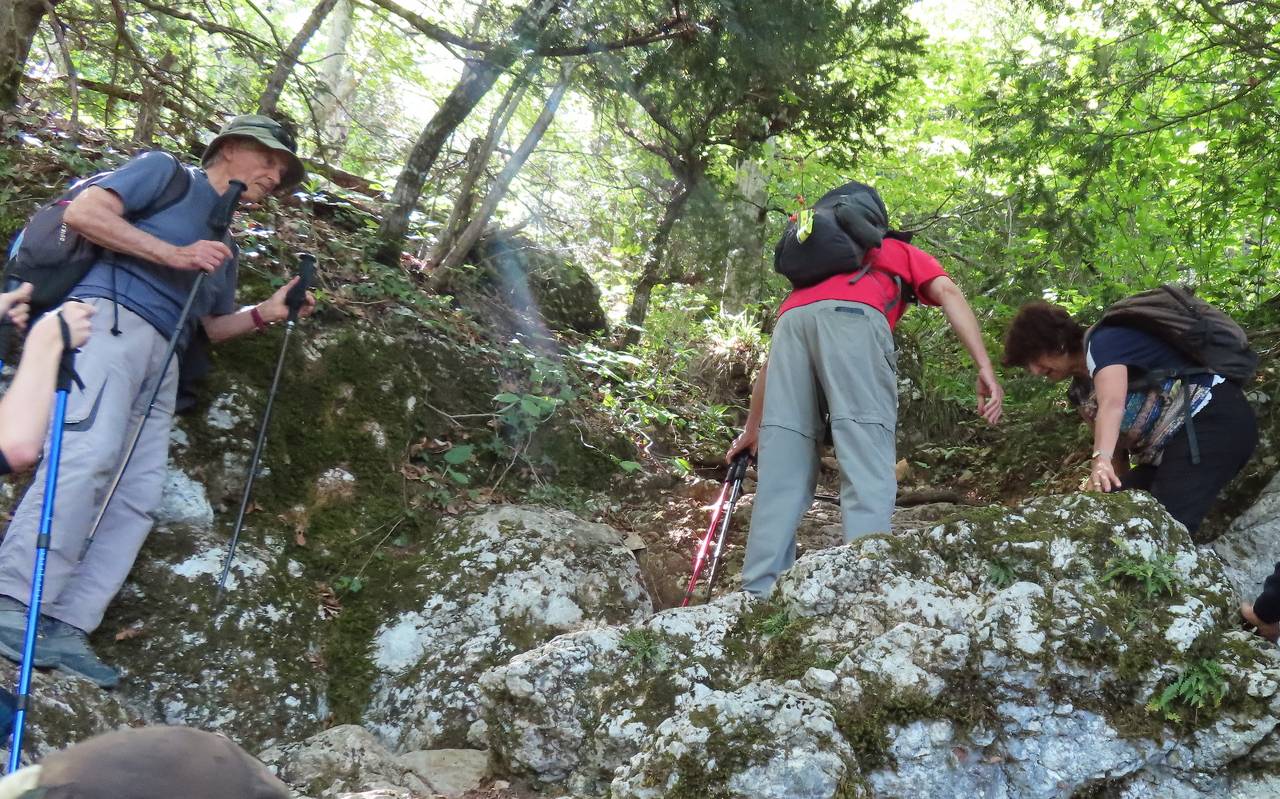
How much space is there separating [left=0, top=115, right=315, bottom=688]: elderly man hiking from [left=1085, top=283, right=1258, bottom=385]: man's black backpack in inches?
167

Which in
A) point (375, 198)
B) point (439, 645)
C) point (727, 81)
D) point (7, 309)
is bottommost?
point (439, 645)

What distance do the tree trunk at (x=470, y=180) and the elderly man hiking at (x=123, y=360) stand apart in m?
2.78

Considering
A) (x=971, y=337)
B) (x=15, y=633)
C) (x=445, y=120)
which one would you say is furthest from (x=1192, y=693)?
(x=445, y=120)

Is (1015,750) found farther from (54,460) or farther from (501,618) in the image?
(54,460)

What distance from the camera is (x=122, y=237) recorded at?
370 centimetres

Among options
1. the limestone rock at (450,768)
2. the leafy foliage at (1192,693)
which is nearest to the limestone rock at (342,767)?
the limestone rock at (450,768)

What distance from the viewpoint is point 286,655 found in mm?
3984

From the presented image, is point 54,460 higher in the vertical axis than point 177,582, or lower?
higher

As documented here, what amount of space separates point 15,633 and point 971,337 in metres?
4.18

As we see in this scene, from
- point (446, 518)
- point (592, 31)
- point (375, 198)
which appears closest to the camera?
point (446, 518)

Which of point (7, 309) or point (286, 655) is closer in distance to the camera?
point (7, 309)

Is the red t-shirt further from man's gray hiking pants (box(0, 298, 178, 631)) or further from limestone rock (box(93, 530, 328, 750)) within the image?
man's gray hiking pants (box(0, 298, 178, 631))

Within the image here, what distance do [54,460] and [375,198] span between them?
5.42m

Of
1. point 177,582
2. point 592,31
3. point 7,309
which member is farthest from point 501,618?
point 592,31
